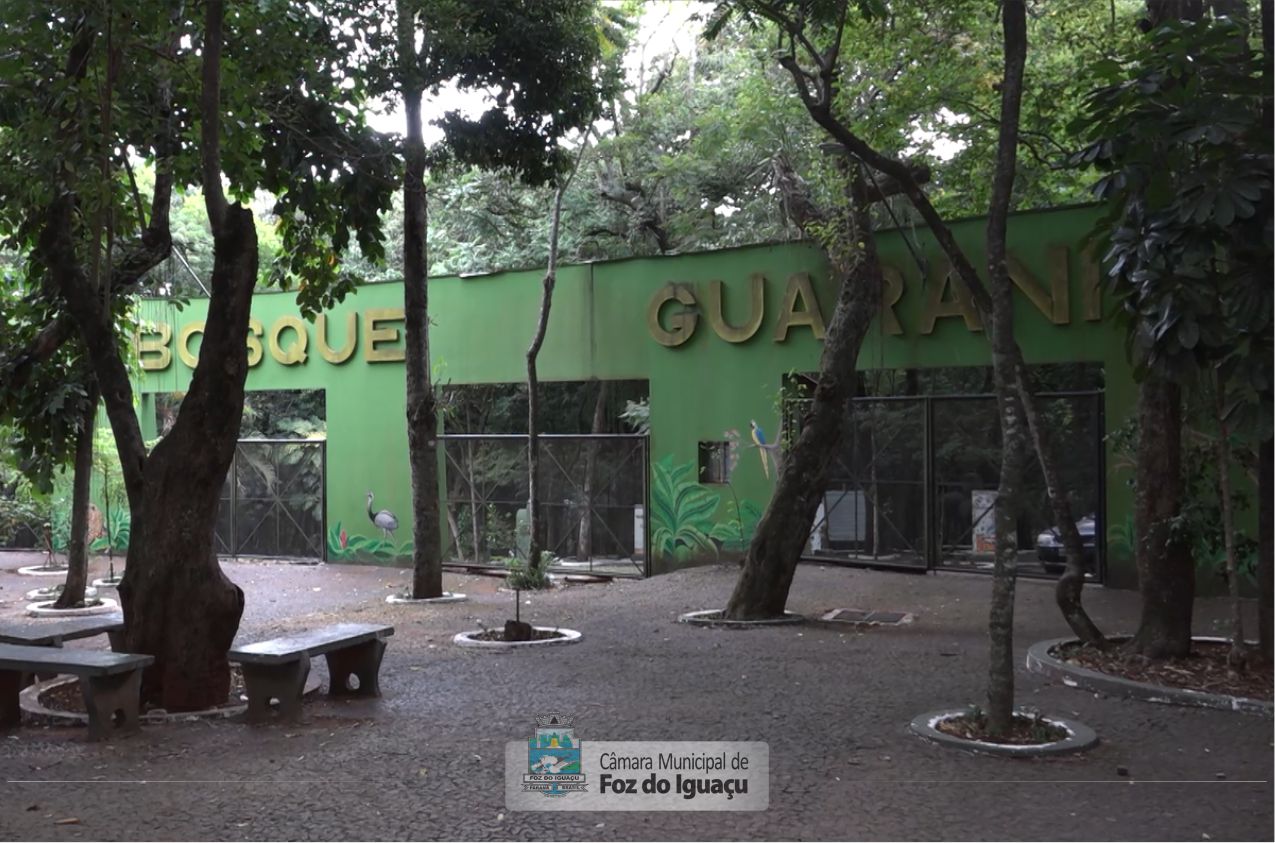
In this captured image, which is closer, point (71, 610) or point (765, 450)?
point (71, 610)

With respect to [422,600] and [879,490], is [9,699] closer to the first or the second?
[422,600]

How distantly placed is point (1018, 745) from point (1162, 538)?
3300 mm

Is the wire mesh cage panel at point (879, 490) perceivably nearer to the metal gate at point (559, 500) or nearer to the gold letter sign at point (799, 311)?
the gold letter sign at point (799, 311)

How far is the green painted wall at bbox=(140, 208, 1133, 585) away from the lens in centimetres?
1491

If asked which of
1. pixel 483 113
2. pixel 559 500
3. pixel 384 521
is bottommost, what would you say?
pixel 384 521

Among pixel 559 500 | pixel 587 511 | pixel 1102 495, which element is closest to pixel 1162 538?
pixel 1102 495

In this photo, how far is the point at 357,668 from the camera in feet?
29.9

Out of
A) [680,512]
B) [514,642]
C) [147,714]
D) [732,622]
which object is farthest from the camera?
[680,512]

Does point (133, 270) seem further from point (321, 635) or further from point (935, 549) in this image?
point (935, 549)

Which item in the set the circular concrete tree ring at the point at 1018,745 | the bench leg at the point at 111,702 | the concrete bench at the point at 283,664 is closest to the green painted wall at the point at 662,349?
the circular concrete tree ring at the point at 1018,745

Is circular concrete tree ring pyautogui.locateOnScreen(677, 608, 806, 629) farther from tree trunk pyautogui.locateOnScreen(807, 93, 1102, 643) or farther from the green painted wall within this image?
the green painted wall

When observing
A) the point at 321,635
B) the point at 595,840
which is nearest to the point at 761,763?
the point at 595,840

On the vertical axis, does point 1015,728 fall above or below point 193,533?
below

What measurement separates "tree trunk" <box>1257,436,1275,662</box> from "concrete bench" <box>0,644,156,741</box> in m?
7.58
